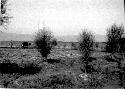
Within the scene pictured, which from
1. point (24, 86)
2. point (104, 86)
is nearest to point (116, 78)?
point (104, 86)

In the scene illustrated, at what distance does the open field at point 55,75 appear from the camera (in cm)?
1814

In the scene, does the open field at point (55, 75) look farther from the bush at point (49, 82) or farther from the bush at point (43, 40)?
the bush at point (43, 40)

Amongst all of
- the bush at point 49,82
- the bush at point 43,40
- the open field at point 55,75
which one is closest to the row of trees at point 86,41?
the bush at point 43,40

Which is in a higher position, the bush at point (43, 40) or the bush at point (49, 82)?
the bush at point (43, 40)

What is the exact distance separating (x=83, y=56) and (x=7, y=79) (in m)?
10.3

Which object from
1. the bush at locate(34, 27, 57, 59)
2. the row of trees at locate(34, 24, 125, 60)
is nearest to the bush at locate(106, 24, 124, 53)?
the row of trees at locate(34, 24, 125, 60)

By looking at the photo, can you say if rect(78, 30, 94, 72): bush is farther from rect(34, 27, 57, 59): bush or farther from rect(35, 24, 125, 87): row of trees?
rect(34, 27, 57, 59): bush

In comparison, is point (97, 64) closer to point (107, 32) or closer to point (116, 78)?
point (116, 78)

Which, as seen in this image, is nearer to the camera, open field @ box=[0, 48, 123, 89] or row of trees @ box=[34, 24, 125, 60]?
open field @ box=[0, 48, 123, 89]

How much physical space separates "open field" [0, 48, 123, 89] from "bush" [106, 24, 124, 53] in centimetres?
525

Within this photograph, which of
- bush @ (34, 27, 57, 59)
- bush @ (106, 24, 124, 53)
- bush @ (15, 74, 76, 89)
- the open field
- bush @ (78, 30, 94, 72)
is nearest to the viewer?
bush @ (15, 74, 76, 89)

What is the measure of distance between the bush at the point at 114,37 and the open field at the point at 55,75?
17.2ft

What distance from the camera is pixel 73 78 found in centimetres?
1967

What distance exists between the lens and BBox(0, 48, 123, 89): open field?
18141 millimetres
